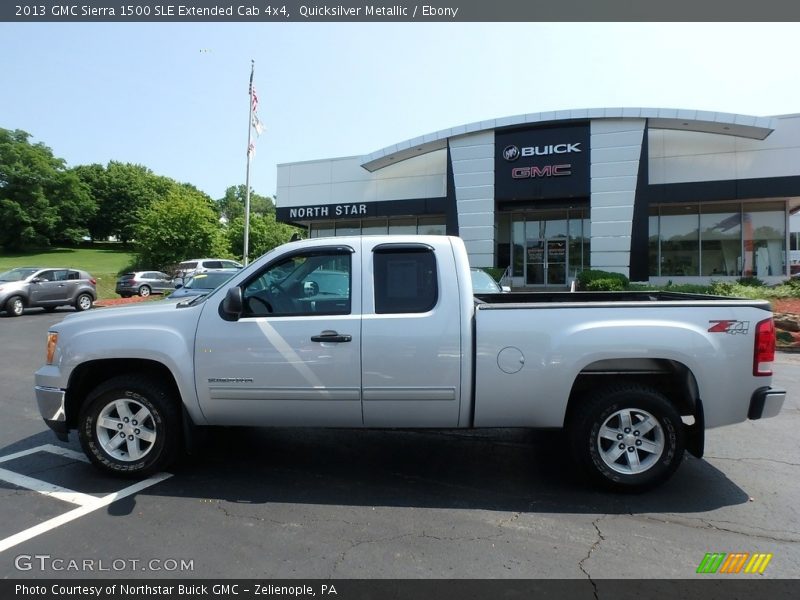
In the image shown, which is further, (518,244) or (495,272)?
(518,244)

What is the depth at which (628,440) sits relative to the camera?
3906mm

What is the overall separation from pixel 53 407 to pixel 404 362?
292cm

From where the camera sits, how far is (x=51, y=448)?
4949mm

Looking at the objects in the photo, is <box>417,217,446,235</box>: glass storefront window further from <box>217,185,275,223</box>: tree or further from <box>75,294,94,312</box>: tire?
<box>217,185,275,223</box>: tree

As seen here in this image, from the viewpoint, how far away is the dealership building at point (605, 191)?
2017 centimetres

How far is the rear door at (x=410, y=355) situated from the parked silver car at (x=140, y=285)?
91.4 ft

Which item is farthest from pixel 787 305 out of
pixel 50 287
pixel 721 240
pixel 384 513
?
pixel 50 287

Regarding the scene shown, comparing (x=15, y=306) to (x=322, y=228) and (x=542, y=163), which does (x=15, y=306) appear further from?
(x=542, y=163)

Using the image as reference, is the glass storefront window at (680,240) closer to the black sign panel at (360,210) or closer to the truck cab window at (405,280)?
the black sign panel at (360,210)

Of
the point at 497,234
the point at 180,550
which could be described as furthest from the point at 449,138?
the point at 180,550

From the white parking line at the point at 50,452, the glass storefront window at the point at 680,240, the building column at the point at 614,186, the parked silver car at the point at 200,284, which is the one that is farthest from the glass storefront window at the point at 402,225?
the white parking line at the point at 50,452

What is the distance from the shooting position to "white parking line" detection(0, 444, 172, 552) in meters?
3.30

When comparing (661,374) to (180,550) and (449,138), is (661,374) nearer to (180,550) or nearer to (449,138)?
→ (180,550)
